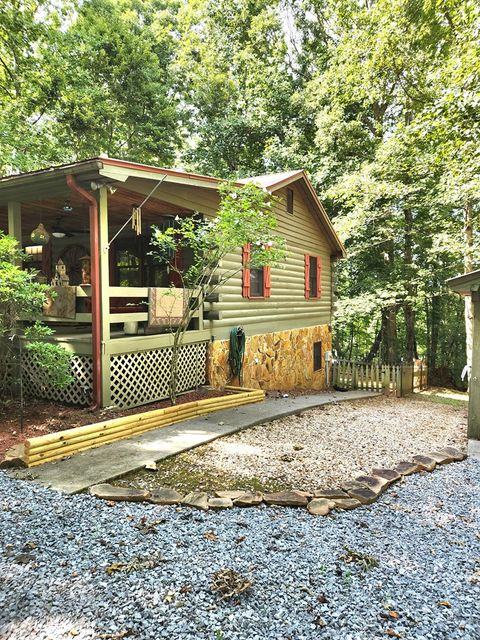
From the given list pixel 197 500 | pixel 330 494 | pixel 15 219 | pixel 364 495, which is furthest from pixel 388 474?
pixel 15 219

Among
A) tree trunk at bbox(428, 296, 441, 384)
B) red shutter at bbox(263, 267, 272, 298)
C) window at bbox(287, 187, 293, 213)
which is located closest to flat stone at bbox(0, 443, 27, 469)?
red shutter at bbox(263, 267, 272, 298)

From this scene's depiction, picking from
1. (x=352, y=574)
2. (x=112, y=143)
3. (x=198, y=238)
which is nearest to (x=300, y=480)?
(x=352, y=574)

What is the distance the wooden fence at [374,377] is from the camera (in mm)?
13352

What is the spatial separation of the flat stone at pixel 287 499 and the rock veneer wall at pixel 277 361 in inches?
192

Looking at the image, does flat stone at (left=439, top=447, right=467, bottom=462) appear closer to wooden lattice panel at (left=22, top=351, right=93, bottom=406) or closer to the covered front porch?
the covered front porch

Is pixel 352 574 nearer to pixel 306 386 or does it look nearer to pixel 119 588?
pixel 119 588

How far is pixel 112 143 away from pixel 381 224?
12.5 metres

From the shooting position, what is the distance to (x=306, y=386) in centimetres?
1247

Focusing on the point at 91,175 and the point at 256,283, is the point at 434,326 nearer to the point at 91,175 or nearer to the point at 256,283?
the point at 256,283

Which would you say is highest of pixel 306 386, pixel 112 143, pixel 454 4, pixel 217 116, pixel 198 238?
pixel 217 116

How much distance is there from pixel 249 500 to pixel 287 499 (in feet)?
1.05

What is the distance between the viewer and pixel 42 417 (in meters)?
5.37

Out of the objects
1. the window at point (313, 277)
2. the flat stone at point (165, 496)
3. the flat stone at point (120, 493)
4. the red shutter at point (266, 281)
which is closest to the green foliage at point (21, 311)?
the flat stone at point (120, 493)

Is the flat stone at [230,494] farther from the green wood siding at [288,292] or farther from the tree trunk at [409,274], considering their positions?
the tree trunk at [409,274]
